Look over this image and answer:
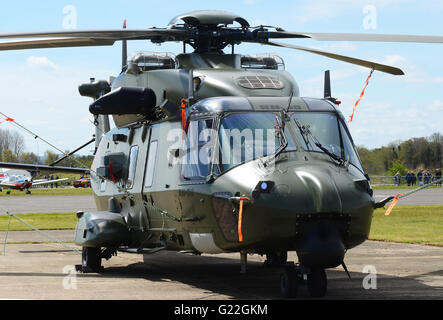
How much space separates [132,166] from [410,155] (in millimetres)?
77117

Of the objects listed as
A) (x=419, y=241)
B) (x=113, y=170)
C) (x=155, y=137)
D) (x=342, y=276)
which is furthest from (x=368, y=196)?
(x=419, y=241)

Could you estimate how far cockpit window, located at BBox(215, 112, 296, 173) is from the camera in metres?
8.91

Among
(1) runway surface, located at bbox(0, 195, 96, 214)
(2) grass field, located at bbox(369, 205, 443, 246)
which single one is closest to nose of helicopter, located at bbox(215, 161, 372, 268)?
(2) grass field, located at bbox(369, 205, 443, 246)

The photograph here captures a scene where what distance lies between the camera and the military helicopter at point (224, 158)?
27.0 ft

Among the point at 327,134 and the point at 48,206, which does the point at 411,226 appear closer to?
the point at 327,134

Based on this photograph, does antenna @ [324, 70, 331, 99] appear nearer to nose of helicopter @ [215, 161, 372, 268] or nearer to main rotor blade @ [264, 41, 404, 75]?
main rotor blade @ [264, 41, 404, 75]

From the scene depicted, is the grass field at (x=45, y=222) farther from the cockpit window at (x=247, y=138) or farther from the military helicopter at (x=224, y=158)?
the cockpit window at (x=247, y=138)

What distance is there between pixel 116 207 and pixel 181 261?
8.55 ft

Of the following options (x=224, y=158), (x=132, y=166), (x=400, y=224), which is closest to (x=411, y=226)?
(x=400, y=224)

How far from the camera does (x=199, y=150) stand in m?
9.40

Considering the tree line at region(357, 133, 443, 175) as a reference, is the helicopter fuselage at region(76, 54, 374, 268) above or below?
above

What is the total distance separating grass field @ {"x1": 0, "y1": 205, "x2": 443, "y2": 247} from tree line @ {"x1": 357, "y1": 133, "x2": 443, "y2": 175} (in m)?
55.0

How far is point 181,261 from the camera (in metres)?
14.5
